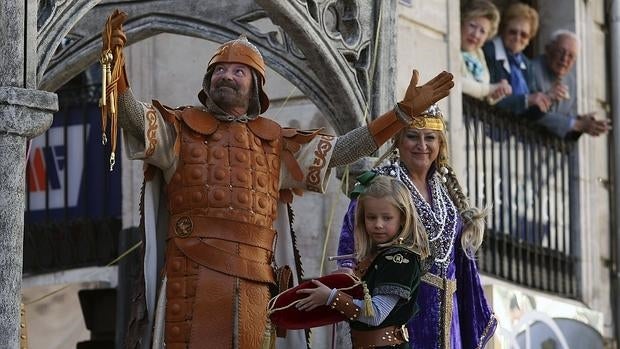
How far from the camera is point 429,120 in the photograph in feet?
29.6

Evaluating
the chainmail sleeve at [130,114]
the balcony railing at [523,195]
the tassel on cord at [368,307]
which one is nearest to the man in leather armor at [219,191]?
the chainmail sleeve at [130,114]

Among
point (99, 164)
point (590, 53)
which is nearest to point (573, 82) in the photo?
point (590, 53)

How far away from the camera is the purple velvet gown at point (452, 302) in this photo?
8789 millimetres

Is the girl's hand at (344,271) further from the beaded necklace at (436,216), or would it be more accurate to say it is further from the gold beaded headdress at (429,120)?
the gold beaded headdress at (429,120)

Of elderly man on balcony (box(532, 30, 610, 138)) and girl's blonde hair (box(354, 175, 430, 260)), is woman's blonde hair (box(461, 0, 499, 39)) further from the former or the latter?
girl's blonde hair (box(354, 175, 430, 260))

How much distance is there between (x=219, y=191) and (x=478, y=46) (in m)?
5.19

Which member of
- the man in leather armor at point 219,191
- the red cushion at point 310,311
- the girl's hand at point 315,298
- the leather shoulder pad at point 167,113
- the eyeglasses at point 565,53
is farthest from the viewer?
the eyeglasses at point 565,53

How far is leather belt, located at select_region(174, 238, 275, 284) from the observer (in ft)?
28.0

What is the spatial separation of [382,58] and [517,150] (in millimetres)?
4022

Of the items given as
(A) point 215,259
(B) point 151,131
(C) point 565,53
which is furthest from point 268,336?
(C) point 565,53

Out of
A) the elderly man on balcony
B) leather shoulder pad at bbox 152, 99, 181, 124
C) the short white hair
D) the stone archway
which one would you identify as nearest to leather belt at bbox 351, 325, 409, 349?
leather shoulder pad at bbox 152, 99, 181, 124

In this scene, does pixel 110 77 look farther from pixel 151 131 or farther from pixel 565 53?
pixel 565 53

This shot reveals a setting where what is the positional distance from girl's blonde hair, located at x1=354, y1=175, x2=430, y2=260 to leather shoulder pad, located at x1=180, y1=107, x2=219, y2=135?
79 cm

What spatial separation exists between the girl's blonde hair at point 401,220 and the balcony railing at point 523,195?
15.6ft
